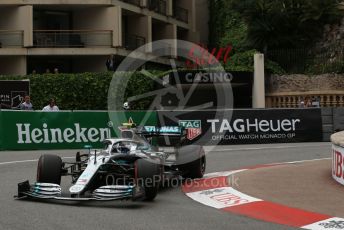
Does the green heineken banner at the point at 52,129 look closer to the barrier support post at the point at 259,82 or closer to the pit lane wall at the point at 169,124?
the pit lane wall at the point at 169,124

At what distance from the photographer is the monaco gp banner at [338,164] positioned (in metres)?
12.0

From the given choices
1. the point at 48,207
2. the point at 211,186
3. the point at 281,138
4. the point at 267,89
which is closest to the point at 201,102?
the point at 267,89

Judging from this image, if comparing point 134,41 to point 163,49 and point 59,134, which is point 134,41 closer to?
point 163,49

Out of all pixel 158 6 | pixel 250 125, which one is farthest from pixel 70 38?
pixel 250 125

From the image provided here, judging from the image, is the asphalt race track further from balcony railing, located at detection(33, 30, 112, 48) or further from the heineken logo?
balcony railing, located at detection(33, 30, 112, 48)

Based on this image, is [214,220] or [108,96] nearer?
[214,220]

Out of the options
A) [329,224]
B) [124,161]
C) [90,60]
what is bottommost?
[329,224]

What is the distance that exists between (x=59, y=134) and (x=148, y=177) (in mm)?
12248

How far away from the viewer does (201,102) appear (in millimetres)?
36438

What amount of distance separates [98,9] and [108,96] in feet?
30.6

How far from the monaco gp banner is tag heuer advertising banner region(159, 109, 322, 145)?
10862 mm

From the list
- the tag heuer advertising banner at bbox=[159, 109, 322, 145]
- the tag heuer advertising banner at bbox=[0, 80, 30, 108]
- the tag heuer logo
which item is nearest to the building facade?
the tag heuer advertising banner at bbox=[0, 80, 30, 108]

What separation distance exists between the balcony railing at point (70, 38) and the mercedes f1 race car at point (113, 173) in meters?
27.6

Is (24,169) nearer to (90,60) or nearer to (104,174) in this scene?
(104,174)
